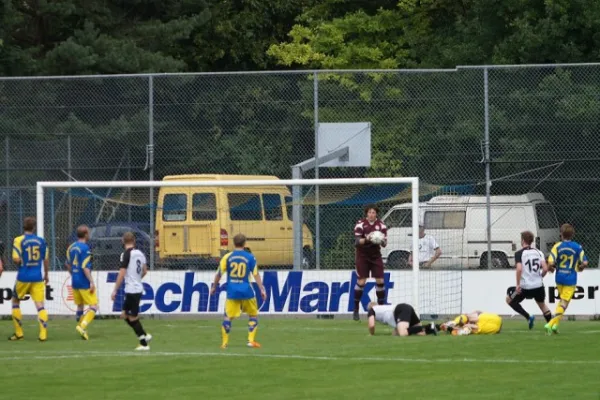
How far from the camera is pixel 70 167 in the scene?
89.9ft

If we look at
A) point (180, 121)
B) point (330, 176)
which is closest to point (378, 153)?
point (330, 176)

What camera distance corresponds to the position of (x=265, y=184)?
26.0 meters

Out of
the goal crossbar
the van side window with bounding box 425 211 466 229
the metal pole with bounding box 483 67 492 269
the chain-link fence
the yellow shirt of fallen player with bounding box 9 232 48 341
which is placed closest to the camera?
the yellow shirt of fallen player with bounding box 9 232 48 341

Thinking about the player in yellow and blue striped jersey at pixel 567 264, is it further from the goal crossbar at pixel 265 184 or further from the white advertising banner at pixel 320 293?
the white advertising banner at pixel 320 293

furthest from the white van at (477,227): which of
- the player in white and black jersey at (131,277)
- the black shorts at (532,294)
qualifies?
the player in white and black jersey at (131,277)

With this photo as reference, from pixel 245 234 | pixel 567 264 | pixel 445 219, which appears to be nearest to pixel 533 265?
pixel 567 264

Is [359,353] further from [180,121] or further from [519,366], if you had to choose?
[180,121]

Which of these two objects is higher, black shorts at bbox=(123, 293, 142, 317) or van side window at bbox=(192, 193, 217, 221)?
van side window at bbox=(192, 193, 217, 221)

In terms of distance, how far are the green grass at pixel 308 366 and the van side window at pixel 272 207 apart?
14.3 ft

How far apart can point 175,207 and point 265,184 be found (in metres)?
2.03

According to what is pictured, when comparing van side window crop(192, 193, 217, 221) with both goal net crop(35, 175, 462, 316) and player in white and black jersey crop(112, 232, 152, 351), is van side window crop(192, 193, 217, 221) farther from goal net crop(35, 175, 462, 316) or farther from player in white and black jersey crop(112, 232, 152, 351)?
player in white and black jersey crop(112, 232, 152, 351)

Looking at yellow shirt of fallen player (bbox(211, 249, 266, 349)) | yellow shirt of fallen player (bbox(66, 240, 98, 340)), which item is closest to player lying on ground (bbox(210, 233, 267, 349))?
yellow shirt of fallen player (bbox(211, 249, 266, 349))

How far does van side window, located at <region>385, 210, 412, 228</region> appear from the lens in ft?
88.3

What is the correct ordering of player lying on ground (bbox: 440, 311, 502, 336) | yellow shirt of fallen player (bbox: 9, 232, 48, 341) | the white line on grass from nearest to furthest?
the white line on grass → player lying on ground (bbox: 440, 311, 502, 336) → yellow shirt of fallen player (bbox: 9, 232, 48, 341)
